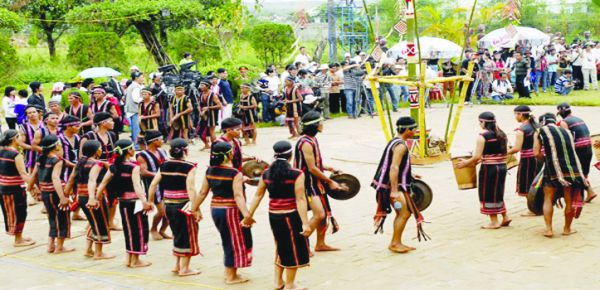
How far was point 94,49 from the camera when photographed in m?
25.2

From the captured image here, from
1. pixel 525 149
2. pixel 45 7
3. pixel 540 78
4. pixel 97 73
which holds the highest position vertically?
pixel 45 7

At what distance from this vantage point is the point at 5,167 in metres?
9.54

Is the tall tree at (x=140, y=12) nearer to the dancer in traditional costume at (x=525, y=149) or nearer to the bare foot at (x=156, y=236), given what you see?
the bare foot at (x=156, y=236)

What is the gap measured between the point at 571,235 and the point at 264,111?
37.6 feet

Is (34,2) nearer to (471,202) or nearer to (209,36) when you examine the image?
(209,36)

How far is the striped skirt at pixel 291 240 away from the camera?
7.25 metres

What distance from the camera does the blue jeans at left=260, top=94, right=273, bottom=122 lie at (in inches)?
762

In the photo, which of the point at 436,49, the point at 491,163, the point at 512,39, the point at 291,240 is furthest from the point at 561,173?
the point at 512,39

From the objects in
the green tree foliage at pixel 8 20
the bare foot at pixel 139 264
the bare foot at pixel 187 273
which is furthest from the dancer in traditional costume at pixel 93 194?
the green tree foliage at pixel 8 20

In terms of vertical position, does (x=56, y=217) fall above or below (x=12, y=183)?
below

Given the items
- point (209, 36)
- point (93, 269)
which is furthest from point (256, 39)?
point (93, 269)

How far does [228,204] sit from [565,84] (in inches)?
713

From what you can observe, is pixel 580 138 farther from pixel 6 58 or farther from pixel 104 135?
pixel 6 58

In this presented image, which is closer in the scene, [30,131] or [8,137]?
[8,137]
